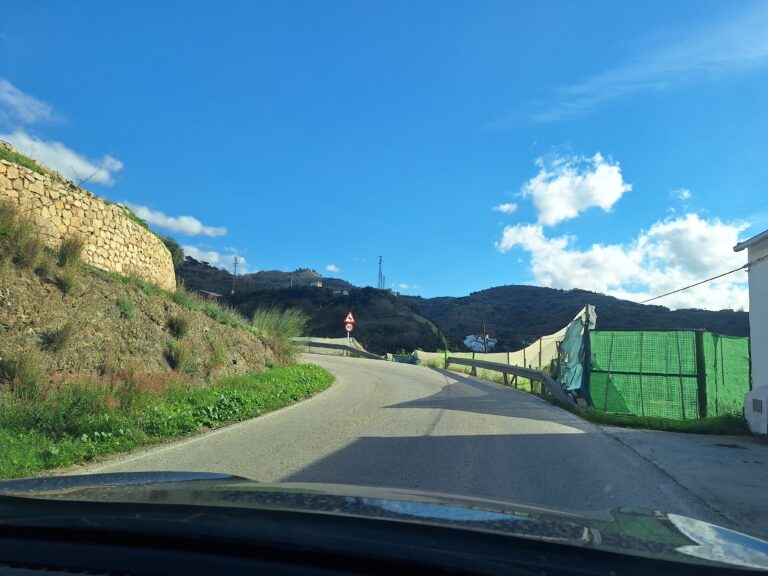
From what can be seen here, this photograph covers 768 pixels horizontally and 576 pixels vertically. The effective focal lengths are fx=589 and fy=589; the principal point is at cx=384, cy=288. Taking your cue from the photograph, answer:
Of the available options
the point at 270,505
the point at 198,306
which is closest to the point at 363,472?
the point at 270,505

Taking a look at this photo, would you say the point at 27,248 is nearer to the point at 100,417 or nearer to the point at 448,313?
the point at 100,417

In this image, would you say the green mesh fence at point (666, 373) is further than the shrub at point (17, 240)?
Yes

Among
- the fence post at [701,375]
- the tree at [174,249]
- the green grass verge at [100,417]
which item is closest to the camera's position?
the green grass verge at [100,417]

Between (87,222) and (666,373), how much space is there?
1550cm

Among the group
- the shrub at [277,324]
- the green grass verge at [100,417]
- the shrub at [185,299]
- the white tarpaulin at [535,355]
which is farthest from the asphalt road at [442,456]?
the white tarpaulin at [535,355]

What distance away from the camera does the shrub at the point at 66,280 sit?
13008mm

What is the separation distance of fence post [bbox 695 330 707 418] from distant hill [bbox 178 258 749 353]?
1557 inches

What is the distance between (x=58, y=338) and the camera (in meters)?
11.5

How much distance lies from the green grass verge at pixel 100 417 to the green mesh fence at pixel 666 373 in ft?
27.7

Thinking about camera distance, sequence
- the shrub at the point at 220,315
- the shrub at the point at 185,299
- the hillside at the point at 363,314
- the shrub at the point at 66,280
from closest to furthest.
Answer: the shrub at the point at 66,280 → the shrub at the point at 185,299 → the shrub at the point at 220,315 → the hillside at the point at 363,314

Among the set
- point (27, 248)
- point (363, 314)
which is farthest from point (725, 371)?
point (363, 314)

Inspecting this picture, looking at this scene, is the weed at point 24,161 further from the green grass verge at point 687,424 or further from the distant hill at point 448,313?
the distant hill at point 448,313

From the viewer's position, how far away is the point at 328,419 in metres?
11.7

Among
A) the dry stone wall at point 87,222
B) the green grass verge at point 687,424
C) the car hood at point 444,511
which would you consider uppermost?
the dry stone wall at point 87,222
